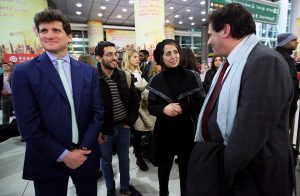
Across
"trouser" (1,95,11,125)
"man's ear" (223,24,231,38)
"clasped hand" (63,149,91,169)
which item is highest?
"man's ear" (223,24,231,38)

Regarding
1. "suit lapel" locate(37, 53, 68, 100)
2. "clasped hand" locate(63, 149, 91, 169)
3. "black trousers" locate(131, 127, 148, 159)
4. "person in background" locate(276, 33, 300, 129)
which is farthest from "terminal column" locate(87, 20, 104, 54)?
"clasped hand" locate(63, 149, 91, 169)

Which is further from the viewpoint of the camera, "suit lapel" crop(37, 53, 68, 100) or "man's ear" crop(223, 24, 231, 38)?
"suit lapel" crop(37, 53, 68, 100)

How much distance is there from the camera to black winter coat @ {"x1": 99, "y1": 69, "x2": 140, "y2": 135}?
1870 mm

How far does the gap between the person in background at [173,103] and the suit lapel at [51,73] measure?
79 centimetres

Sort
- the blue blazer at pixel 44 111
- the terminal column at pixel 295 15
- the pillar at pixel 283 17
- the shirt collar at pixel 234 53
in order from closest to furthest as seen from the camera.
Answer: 1. the shirt collar at pixel 234 53
2. the blue blazer at pixel 44 111
3. the terminal column at pixel 295 15
4. the pillar at pixel 283 17

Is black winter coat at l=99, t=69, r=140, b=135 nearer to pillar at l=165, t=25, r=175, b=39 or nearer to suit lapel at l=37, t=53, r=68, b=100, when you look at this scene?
suit lapel at l=37, t=53, r=68, b=100

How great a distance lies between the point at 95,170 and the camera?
1464 mm

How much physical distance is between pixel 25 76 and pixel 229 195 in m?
1.27

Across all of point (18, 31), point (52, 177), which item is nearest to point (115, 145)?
point (52, 177)

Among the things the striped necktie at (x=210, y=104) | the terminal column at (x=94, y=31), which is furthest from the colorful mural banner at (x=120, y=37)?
the striped necktie at (x=210, y=104)

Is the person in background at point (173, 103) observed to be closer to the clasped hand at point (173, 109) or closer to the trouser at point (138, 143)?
the clasped hand at point (173, 109)

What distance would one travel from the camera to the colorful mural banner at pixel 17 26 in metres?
4.69

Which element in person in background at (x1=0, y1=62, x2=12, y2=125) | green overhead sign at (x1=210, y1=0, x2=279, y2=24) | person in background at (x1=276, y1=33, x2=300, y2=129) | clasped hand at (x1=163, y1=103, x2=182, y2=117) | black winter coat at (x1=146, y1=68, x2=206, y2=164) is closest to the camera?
clasped hand at (x1=163, y1=103, x2=182, y2=117)

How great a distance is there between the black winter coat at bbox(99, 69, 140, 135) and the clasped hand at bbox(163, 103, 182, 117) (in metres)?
0.53
